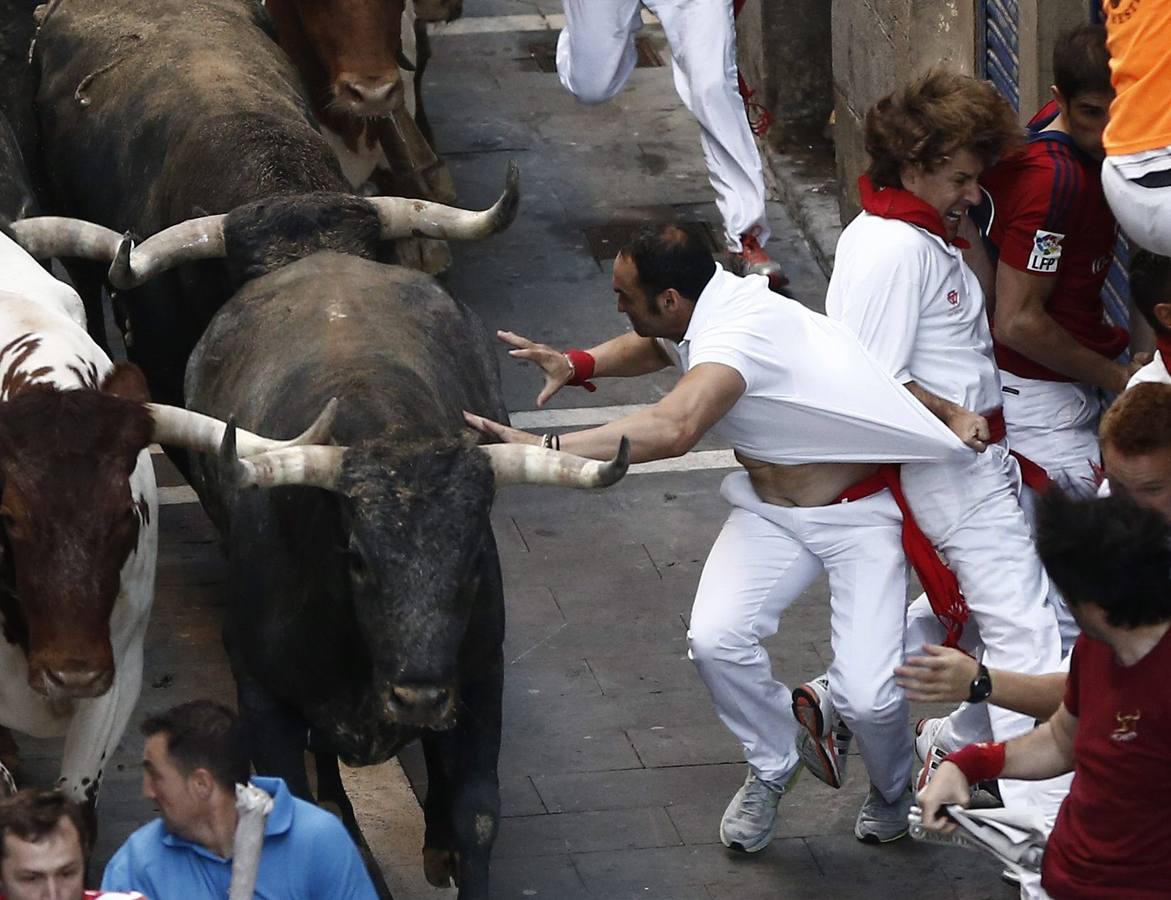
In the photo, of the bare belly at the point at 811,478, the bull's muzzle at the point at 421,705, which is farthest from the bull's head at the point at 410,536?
the bare belly at the point at 811,478

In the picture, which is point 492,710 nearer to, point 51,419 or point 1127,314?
point 51,419

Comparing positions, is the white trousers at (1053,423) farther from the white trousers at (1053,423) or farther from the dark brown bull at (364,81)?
the dark brown bull at (364,81)

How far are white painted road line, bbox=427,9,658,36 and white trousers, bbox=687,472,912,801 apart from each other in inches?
368

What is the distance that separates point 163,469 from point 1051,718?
19.0 ft

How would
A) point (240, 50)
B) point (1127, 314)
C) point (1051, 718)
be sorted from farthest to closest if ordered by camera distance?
point (240, 50), point (1127, 314), point (1051, 718)

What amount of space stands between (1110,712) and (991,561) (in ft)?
6.02

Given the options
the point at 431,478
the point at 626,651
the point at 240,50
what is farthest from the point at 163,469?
the point at 431,478

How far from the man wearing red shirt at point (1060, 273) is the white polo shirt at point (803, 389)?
22.6 inches

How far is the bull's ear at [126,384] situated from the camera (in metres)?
6.65

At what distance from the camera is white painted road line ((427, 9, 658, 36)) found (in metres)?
15.9

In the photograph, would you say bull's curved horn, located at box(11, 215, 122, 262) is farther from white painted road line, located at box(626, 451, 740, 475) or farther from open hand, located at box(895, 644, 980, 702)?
open hand, located at box(895, 644, 980, 702)

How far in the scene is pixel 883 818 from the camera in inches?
284

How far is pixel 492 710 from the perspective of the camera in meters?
6.70

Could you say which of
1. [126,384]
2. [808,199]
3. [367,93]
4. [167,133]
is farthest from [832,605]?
[808,199]
